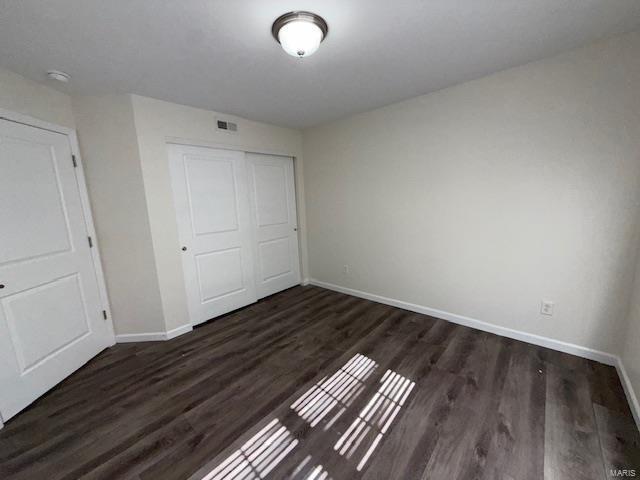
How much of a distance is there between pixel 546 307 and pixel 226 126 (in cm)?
359

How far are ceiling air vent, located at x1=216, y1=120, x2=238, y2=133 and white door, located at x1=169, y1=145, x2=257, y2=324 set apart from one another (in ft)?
0.79

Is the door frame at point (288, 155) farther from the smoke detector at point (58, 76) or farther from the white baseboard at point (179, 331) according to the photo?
the smoke detector at point (58, 76)

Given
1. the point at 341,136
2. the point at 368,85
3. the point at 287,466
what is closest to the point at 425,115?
the point at 368,85

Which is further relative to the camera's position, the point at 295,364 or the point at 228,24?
the point at 295,364

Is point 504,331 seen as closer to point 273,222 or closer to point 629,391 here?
point 629,391

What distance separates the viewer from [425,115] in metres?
2.59


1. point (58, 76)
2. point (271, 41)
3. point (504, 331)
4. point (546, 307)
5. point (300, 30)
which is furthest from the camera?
point (504, 331)

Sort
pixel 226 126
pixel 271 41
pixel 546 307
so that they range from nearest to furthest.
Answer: pixel 271 41 < pixel 546 307 < pixel 226 126

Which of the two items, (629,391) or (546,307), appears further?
(546,307)

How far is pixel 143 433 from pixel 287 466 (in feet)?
3.07

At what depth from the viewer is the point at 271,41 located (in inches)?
63.0

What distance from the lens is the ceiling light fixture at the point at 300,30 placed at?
1.39 meters

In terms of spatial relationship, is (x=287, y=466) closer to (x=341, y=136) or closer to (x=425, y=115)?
(x=425, y=115)

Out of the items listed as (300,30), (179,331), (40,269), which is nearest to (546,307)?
(300,30)
